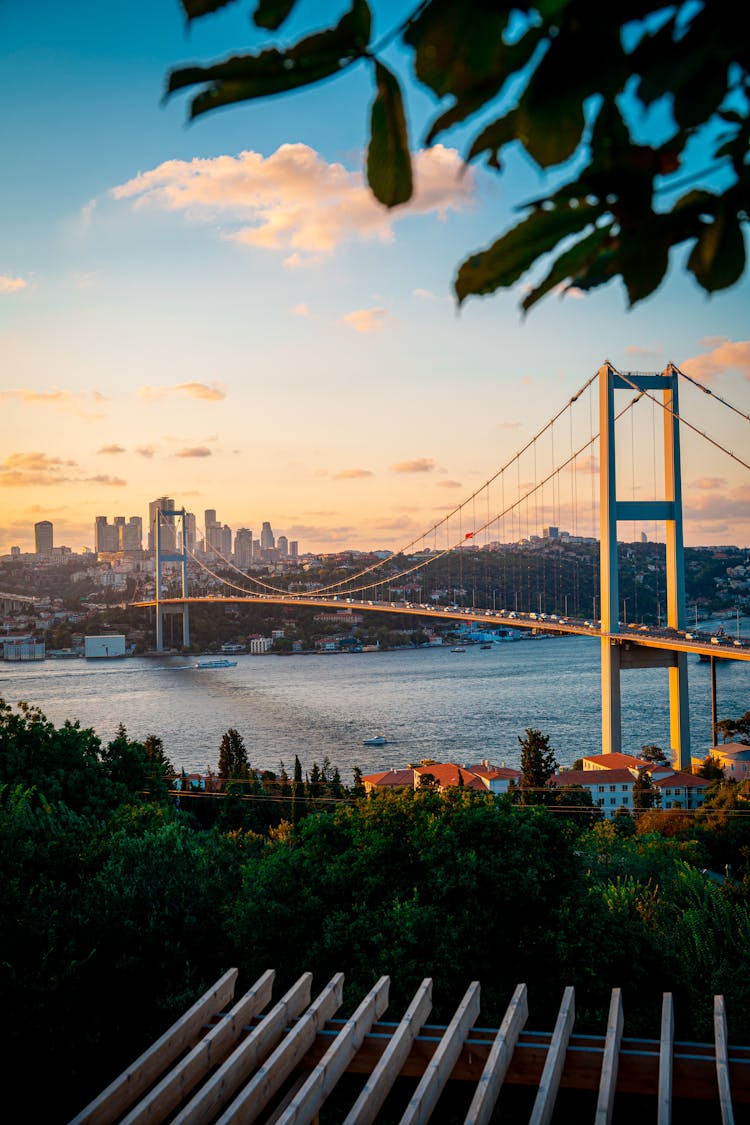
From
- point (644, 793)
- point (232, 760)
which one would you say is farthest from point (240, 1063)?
point (232, 760)

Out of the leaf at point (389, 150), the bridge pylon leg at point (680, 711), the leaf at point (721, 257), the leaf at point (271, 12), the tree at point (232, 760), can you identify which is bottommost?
the tree at point (232, 760)

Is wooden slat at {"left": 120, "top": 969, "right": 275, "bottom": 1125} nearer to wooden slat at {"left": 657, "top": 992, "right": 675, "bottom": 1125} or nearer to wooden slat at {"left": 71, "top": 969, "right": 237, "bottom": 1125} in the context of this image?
wooden slat at {"left": 71, "top": 969, "right": 237, "bottom": 1125}

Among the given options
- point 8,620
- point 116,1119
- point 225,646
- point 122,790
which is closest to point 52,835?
point 122,790

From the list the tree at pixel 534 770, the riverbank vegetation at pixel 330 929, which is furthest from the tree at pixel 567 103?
the tree at pixel 534 770

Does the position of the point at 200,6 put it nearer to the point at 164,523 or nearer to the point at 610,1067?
the point at 610,1067

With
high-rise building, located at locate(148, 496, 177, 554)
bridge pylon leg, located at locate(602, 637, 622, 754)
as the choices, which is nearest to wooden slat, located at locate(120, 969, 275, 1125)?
bridge pylon leg, located at locate(602, 637, 622, 754)

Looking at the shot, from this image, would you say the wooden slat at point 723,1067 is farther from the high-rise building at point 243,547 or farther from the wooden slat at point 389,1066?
the high-rise building at point 243,547
